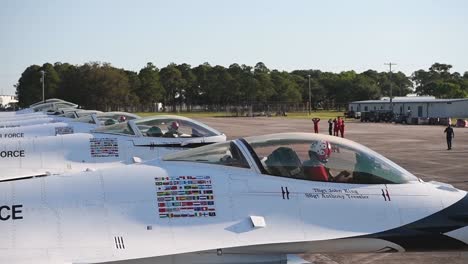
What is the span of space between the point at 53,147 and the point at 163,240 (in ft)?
25.5

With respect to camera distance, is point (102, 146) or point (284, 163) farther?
point (102, 146)

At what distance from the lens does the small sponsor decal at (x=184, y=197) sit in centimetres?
556

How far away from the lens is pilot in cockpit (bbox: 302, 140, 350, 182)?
6.19 m

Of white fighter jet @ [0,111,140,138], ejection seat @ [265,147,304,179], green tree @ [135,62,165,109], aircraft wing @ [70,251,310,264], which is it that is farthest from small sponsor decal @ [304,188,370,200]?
green tree @ [135,62,165,109]

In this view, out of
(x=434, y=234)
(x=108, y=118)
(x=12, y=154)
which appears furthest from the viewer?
(x=108, y=118)

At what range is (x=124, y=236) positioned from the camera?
5.32m

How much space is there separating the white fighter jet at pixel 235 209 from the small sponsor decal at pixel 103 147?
639 cm

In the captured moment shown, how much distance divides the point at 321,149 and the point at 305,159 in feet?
0.90

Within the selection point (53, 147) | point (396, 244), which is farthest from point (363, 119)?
point (396, 244)

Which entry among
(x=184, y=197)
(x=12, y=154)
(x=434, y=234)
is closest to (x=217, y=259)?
(x=184, y=197)

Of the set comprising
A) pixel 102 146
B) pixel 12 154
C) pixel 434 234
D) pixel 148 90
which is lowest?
pixel 434 234

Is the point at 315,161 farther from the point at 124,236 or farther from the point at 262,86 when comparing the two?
the point at 262,86

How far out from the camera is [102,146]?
12.4 m

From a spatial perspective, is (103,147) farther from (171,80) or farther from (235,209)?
(171,80)
